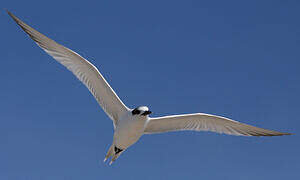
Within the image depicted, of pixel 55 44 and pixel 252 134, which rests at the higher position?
pixel 55 44

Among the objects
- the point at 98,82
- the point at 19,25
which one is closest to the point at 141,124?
the point at 98,82

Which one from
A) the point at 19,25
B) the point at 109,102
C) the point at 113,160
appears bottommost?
the point at 113,160

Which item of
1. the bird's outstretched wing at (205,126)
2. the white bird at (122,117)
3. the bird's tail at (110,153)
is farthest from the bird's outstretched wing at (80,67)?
the bird's outstretched wing at (205,126)

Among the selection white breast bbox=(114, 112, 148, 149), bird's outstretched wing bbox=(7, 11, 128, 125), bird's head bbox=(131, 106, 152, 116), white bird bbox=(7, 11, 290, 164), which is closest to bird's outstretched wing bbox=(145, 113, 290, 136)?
white bird bbox=(7, 11, 290, 164)

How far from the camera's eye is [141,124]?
76.1ft

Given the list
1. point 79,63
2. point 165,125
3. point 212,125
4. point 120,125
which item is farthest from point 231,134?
point 79,63

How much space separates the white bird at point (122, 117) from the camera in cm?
2323

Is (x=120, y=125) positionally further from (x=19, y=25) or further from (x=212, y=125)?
(x=19, y=25)

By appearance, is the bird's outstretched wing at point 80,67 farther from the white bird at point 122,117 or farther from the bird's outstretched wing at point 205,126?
the bird's outstretched wing at point 205,126

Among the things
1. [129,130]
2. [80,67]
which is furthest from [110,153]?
[80,67]

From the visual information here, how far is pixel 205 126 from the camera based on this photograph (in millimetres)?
24250

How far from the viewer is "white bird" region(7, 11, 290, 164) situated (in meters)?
23.2

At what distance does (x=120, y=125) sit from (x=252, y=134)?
5.17 m

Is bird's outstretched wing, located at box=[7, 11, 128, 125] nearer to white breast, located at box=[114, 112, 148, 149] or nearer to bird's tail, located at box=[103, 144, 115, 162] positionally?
white breast, located at box=[114, 112, 148, 149]
